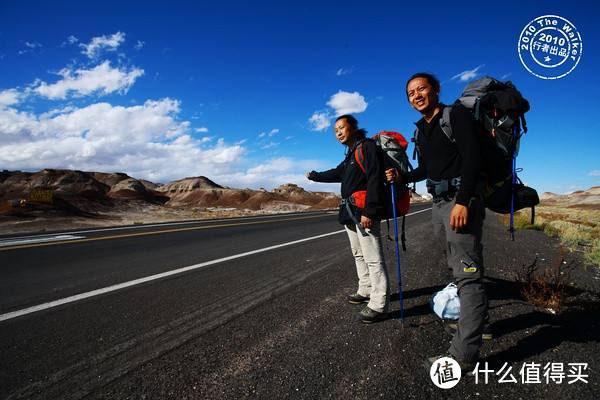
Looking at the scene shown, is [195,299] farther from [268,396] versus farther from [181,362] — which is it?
[268,396]

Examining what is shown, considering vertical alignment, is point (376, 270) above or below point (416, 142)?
below

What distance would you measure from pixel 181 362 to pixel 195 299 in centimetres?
143

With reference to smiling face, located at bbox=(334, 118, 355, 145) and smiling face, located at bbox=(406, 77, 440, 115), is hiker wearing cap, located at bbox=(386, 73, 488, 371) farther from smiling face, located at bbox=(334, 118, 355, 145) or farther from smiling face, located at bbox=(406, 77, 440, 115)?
smiling face, located at bbox=(334, 118, 355, 145)

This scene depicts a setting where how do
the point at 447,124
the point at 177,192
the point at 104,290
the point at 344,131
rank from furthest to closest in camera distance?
the point at 177,192 → the point at 104,290 → the point at 344,131 → the point at 447,124

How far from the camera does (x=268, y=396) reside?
6.50 feet

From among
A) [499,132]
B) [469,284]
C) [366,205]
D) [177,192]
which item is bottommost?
[469,284]

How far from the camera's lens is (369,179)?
3.04 metres

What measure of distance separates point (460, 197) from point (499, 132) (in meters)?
0.54

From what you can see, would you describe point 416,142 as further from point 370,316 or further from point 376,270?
point 370,316

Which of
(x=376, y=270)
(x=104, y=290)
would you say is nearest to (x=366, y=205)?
(x=376, y=270)

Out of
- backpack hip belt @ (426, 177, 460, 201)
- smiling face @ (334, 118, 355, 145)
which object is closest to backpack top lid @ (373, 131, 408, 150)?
smiling face @ (334, 118, 355, 145)

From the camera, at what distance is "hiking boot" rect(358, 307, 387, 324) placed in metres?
3.05

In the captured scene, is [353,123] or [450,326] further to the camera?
[353,123]

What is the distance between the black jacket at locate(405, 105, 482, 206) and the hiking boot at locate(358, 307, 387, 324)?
1.43 meters
